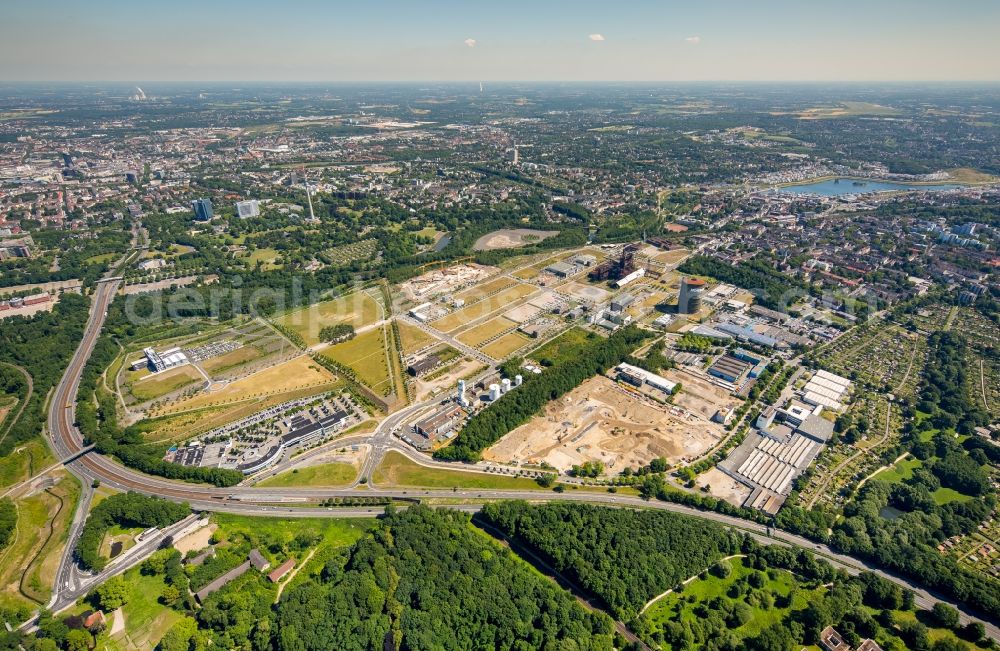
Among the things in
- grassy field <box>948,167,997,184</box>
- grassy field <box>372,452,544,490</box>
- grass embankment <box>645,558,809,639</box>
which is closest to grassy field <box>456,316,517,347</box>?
grassy field <box>372,452,544,490</box>

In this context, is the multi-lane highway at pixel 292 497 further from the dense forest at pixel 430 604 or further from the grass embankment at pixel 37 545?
the dense forest at pixel 430 604

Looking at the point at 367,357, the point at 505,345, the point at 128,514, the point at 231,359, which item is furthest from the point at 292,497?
the point at 505,345

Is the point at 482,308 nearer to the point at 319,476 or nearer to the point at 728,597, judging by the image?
the point at 319,476

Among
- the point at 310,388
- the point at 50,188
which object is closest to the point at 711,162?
the point at 310,388

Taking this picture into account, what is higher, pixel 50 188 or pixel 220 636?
pixel 50 188

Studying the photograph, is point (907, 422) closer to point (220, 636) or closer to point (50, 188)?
point (220, 636)
